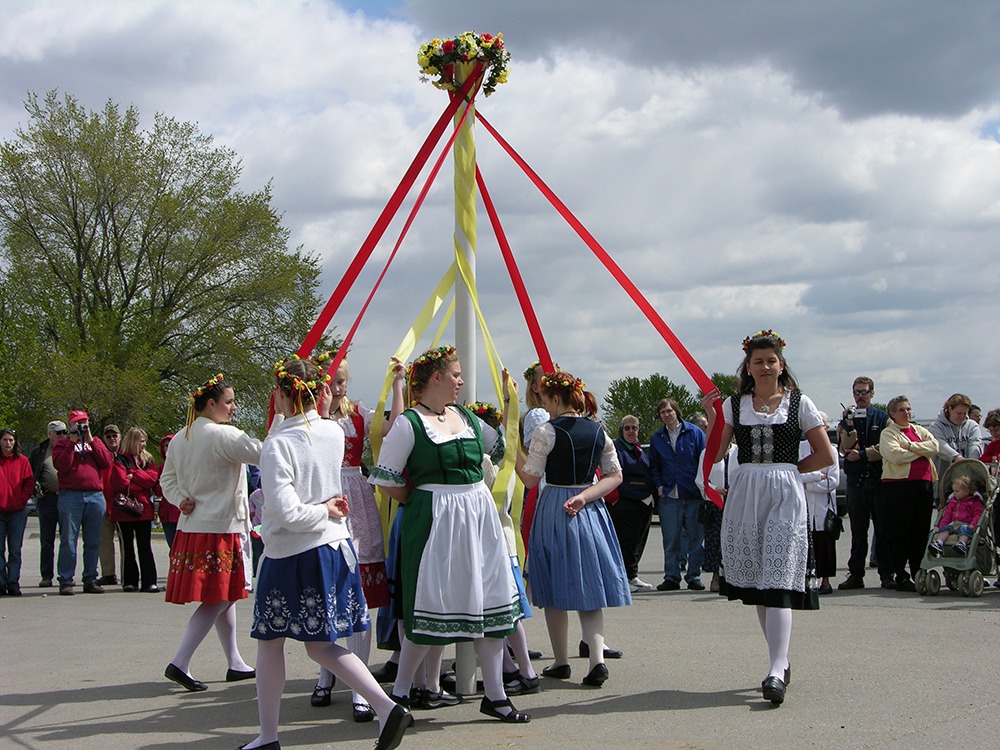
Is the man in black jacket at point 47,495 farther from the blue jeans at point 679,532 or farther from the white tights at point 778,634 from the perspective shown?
the white tights at point 778,634

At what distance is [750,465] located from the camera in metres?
5.95

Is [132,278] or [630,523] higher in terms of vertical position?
[132,278]

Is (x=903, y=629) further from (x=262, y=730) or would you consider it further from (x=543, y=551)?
(x=262, y=730)

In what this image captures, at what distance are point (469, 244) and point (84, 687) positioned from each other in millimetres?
3537

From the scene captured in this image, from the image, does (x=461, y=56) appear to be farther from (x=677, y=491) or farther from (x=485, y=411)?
(x=677, y=491)

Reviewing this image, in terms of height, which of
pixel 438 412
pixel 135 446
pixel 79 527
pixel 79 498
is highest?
pixel 438 412

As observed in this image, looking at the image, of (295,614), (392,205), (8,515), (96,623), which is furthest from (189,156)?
(295,614)

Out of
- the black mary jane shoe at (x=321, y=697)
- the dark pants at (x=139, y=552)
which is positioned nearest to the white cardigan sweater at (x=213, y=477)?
the black mary jane shoe at (x=321, y=697)

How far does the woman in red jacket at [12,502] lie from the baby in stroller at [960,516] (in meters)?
9.27

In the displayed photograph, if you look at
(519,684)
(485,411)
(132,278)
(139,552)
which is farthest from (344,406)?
(132,278)

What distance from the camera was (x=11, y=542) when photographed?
1181 cm

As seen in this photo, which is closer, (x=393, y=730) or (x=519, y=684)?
(x=393, y=730)

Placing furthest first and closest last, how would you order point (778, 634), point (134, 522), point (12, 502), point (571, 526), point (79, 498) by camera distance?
point (134, 522)
point (79, 498)
point (12, 502)
point (571, 526)
point (778, 634)

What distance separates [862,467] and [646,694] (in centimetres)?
578
